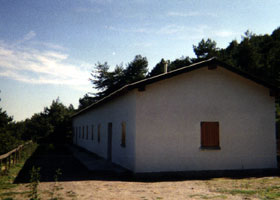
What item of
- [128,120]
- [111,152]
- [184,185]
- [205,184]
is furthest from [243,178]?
[111,152]

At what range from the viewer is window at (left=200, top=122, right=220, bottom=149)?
11828 millimetres

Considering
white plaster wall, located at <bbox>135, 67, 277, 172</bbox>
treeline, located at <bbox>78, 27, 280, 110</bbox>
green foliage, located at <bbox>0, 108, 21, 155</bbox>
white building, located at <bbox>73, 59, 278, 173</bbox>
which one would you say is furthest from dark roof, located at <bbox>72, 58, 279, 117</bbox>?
treeline, located at <bbox>78, 27, 280, 110</bbox>

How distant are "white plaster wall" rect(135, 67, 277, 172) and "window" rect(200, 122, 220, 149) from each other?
219 mm

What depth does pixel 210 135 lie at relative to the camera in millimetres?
11914

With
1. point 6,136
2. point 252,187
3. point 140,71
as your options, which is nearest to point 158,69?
point 140,71

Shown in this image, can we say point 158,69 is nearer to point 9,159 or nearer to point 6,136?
point 6,136

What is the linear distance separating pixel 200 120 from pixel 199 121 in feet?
0.22

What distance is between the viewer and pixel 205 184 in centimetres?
963

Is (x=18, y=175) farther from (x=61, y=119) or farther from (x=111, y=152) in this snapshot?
(x=61, y=119)

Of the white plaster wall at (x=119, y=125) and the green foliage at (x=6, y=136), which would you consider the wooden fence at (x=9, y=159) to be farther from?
the white plaster wall at (x=119, y=125)

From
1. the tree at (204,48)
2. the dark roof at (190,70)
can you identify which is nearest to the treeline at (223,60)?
the tree at (204,48)

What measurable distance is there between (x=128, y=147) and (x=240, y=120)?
5095mm

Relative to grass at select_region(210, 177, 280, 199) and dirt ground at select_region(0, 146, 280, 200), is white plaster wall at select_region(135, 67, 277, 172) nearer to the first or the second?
dirt ground at select_region(0, 146, 280, 200)

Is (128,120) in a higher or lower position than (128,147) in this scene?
higher
